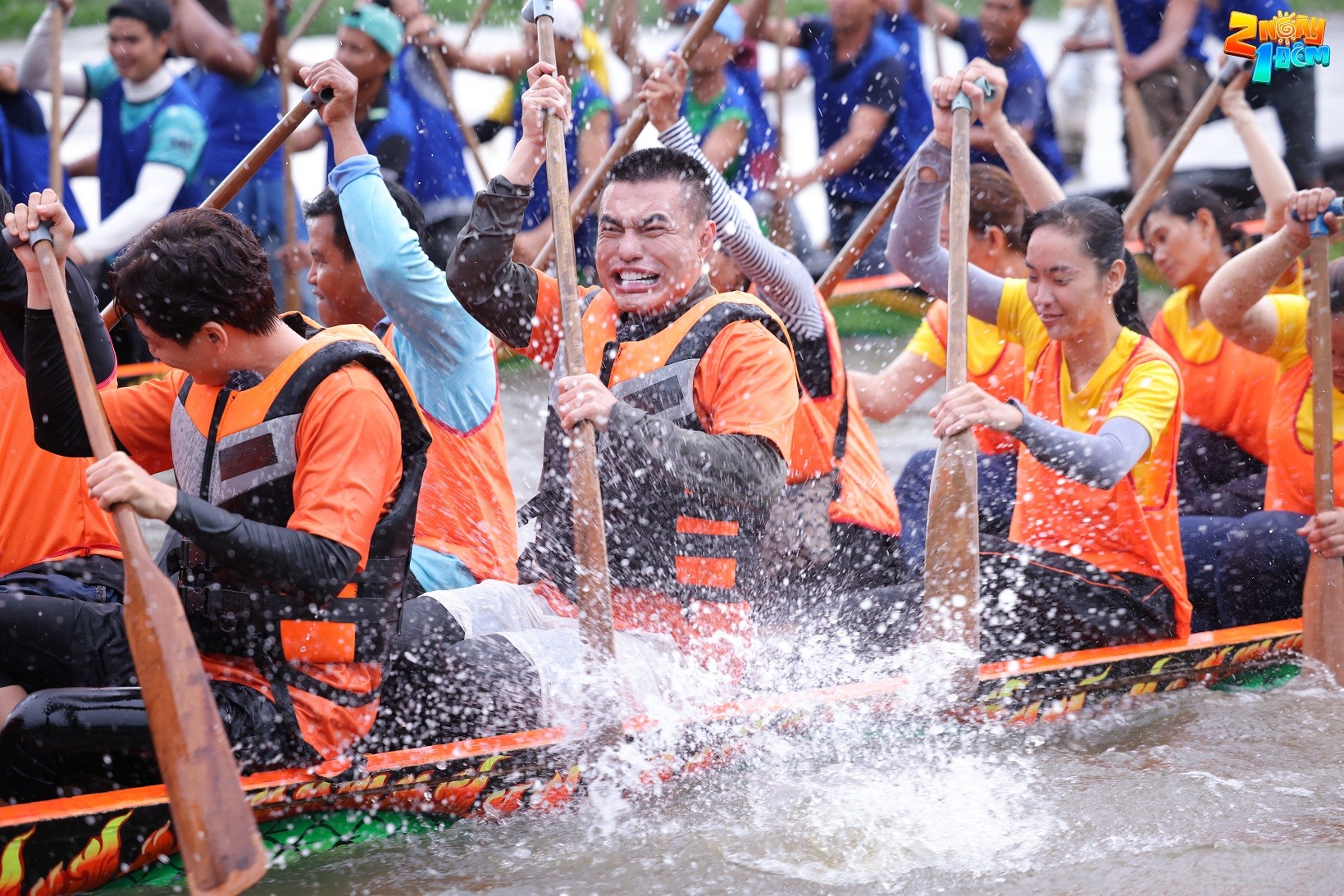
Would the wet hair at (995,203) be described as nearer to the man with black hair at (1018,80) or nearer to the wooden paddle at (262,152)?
the wooden paddle at (262,152)

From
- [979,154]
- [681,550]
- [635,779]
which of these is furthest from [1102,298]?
[979,154]

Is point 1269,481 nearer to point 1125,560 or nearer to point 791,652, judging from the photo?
point 1125,560

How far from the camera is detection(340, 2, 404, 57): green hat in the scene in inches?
233

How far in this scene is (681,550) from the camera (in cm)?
309

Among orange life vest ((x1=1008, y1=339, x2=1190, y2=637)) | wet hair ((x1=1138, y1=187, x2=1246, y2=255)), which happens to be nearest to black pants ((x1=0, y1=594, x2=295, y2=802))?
orange life vest ((x1=1008, y1=339, x2=1190, y2=637))

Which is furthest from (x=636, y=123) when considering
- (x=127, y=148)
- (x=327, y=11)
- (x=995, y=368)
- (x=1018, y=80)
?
(x=327, y=11)

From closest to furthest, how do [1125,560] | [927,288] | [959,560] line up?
[959,560], [1125,560], [927,288]

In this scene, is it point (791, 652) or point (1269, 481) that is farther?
point (1269, 481)

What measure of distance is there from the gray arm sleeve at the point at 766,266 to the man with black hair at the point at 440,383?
64 cm

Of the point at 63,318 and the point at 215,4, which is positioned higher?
the point at 215,4

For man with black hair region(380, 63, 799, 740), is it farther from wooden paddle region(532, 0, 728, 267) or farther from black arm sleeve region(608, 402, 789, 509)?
wooden paddle region(532, 0, 728, 267)

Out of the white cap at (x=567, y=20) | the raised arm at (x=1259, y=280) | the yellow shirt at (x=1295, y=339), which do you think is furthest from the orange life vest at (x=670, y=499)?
the white cap at (x=567, y=20)

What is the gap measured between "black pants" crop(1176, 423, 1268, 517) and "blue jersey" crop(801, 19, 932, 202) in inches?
104

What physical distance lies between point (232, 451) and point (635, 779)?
102 centimetres
